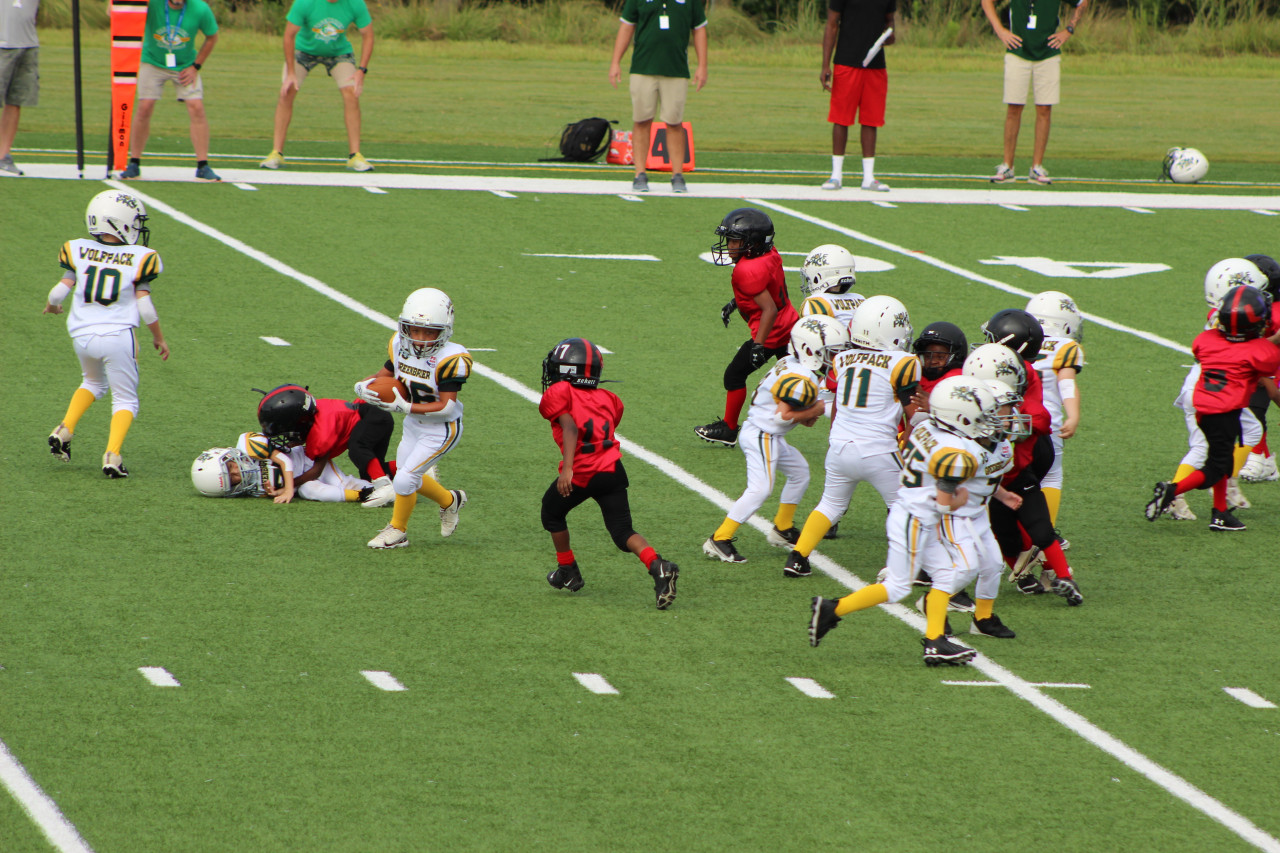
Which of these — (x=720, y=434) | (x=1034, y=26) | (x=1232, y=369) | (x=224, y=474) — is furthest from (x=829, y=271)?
(x=1034, y=26)

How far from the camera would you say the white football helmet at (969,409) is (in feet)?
19.1

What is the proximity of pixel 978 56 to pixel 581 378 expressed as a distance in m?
30.3

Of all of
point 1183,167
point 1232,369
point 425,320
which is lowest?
point 1232,369

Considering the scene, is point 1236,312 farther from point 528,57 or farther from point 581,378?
point 528,57

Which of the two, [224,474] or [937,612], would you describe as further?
[224,474]

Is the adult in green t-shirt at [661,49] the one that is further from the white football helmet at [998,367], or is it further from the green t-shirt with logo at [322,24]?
the white football helmet at [998,367]

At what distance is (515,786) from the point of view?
473 cm

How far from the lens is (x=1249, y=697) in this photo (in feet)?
18.3

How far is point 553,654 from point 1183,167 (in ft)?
47.6

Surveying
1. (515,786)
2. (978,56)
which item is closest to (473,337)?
(515,786)

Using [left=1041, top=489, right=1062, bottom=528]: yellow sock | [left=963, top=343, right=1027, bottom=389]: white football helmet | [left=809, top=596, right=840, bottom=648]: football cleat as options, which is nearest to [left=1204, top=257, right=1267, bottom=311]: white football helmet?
[left=1041, top=489, right=1062, bottom=528]: yellow sock

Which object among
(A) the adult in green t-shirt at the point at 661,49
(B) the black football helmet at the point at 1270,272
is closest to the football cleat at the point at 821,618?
(B) the black football helmet at the point at 1270,272

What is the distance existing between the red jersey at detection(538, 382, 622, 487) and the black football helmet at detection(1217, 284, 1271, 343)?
317 cm

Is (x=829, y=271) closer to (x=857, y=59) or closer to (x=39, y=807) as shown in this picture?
(x=39, y=807)
